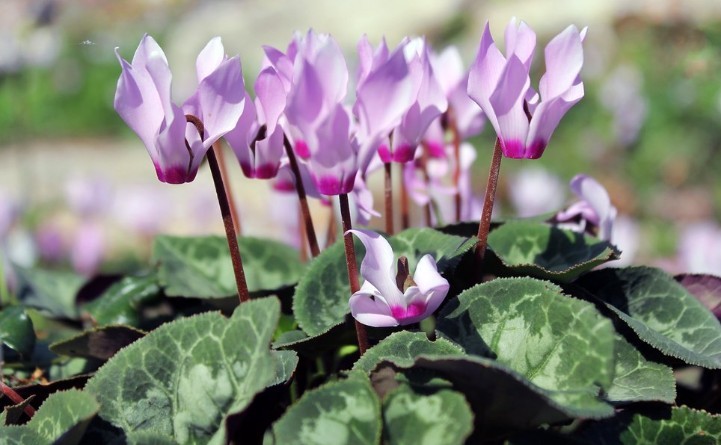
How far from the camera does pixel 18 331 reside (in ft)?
4.63

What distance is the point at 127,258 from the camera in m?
4.73

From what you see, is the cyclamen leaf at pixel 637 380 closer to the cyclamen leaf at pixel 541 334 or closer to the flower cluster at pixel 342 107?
the cyclamen leaf at pixel 541 334

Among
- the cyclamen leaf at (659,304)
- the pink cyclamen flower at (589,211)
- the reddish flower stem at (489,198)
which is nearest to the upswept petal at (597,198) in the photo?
the pink cyclamen flower at (589,211)

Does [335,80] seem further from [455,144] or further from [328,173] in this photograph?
[455,144]

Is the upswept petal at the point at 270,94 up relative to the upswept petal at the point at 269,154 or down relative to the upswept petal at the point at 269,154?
up

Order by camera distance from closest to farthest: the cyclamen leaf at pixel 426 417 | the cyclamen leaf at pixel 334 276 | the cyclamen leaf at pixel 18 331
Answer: the cyclamen leaf at pixel 426 417
the cyclamen leaf at pixel 334 276
the cyclamen leaf at pixel 18 331

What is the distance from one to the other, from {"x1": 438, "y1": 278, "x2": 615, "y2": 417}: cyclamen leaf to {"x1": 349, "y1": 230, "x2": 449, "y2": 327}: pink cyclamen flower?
63 millimetres

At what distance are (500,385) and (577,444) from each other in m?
0.18

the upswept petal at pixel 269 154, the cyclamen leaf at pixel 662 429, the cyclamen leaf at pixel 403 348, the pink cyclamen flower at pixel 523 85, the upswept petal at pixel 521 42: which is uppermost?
the upswept petal at pixel 521 42

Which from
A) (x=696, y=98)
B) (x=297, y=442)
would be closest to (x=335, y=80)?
(x=297, y=442)

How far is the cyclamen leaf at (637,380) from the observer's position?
115 centimetres

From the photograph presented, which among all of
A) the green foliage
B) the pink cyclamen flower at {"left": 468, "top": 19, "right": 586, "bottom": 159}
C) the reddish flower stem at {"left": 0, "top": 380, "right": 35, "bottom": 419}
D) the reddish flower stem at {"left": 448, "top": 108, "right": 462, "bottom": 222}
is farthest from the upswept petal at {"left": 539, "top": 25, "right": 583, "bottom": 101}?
the green foliage

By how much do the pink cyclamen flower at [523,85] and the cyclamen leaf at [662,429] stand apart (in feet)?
1.18

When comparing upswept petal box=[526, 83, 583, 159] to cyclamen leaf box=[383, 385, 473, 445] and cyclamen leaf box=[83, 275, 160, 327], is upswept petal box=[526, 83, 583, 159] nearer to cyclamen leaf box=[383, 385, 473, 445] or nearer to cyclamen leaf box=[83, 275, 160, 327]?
cyclamen leaf box=[383, 385, 473, 445]
